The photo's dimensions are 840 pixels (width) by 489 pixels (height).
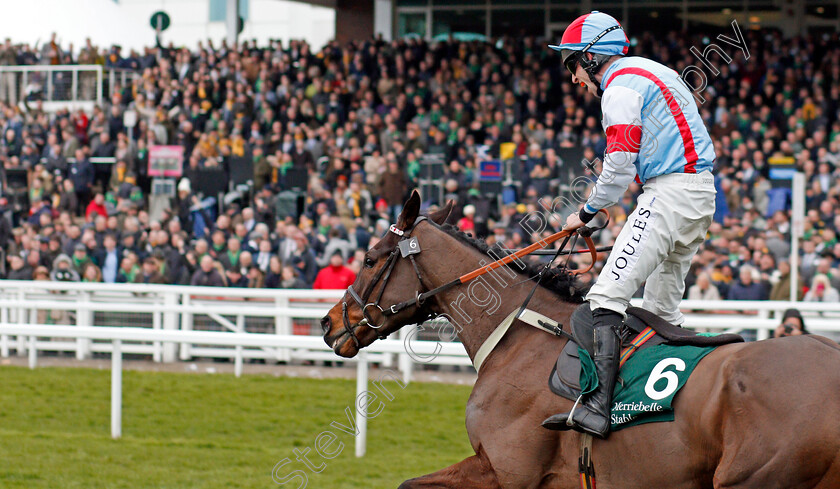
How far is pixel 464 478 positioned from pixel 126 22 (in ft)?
89.9

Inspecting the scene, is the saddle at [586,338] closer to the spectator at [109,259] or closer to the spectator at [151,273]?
the spectator at [151,273]

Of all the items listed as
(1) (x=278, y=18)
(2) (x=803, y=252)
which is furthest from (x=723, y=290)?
(1) (x=278, y=18)

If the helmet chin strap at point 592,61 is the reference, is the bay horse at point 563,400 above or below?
below

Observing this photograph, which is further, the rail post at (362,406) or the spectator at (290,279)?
the spectator at (290,279)

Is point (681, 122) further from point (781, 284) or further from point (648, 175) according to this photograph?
point (781, 284)

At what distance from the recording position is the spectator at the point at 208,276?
11.6 m

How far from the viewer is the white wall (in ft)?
89.6

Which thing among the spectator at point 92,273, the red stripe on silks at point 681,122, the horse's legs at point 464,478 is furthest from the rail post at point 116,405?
the spectator at point 92,273

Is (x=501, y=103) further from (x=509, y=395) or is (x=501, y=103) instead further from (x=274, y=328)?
(x=509, y=395)

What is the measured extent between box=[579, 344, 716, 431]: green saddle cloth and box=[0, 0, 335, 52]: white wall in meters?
24.0

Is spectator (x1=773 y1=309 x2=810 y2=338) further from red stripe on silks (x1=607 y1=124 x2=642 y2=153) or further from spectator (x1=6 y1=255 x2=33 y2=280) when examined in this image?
spectator (x1=6 y1=255 x2=33 y2=280)

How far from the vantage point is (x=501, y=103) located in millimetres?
15633

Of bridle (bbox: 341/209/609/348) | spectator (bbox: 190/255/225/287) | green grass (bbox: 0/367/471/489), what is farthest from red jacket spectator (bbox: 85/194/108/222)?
bridle (bbox: 341/209/609/348)

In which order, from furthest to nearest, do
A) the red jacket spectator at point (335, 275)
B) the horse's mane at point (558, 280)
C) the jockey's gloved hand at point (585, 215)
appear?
the red jacket spectator at point (335, 275) < the horse's mane at point (558, 280) < the jockey's gloved hand at point (585, 215)
